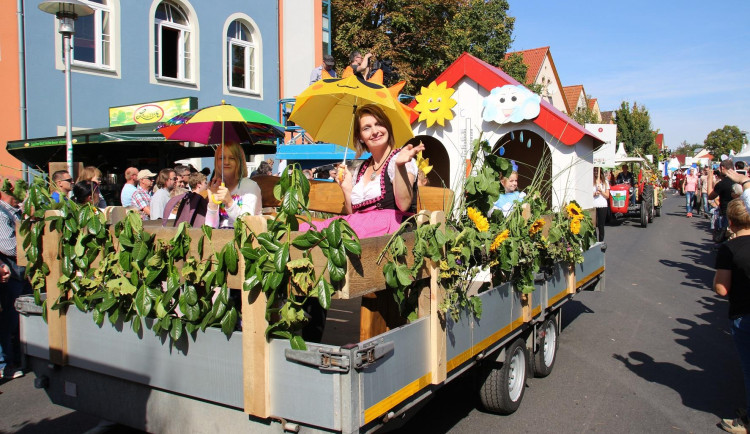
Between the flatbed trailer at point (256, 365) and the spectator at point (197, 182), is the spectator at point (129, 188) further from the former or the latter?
the flatbed trailer at point (256, 365)

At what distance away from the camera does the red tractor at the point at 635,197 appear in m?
19.7

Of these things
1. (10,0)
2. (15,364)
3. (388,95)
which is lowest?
(15,364)

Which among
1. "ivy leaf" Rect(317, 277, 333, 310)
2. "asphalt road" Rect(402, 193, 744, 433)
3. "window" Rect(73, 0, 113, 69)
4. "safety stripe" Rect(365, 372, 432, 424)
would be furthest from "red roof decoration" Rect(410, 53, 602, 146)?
"window" Rect(73, 0, 113, 69)

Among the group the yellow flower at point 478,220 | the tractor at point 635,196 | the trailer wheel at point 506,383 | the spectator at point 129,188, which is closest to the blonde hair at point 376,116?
the yellow flower at point 478,220

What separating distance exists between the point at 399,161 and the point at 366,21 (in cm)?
2324

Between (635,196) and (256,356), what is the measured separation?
68.0 ft

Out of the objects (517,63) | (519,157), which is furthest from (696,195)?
(519,157)

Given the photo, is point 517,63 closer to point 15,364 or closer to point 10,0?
point 10,0

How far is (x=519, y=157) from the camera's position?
9.97 m

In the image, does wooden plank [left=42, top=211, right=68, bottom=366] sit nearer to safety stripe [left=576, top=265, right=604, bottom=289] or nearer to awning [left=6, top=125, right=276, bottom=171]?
safety stripe [left=576, top=265, right=604, bottom=289]

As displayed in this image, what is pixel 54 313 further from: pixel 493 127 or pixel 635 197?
pixel 635 197

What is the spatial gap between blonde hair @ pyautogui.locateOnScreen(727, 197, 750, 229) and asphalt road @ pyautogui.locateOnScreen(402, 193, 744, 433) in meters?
1.49

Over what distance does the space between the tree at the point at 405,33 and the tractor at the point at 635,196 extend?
8896 mm

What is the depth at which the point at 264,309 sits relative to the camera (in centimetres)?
247
